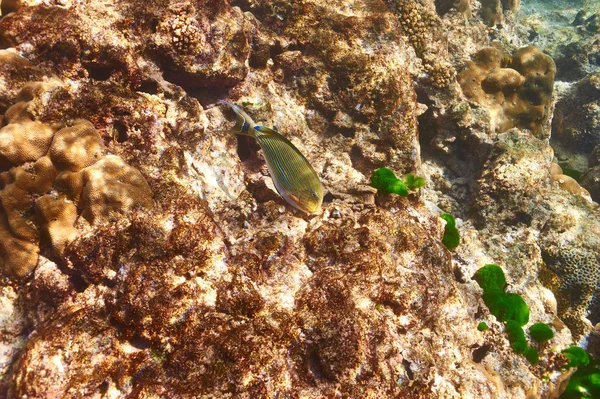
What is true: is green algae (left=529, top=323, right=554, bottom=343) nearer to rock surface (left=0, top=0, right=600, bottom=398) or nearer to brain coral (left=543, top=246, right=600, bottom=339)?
rock surface (left=0, top=0, right=600, bottom=398)

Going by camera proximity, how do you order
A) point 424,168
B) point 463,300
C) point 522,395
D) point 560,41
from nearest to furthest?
point 522,395 → point 463,300 → point 424,168 → point 560,41

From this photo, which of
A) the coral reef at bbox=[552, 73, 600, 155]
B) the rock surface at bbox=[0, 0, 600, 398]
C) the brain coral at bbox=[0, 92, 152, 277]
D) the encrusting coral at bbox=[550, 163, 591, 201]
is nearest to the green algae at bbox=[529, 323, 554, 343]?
the rock surface at bbox=[0, 0, 600, 398]

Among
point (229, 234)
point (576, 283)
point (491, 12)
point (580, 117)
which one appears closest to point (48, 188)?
point (229, 234)

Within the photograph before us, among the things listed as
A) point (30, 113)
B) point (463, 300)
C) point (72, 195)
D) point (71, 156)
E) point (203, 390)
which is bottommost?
point (463, 300)

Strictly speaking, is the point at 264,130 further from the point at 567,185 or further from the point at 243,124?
the point at 567,185

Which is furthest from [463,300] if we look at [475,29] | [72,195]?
[475,29]

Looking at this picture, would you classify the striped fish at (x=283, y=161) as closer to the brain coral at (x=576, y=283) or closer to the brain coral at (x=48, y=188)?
the brain coral at (x=48, y=188)

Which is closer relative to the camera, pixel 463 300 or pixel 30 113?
pixel 30 113

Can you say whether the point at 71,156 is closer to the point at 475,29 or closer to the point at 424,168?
the point at 424,168
